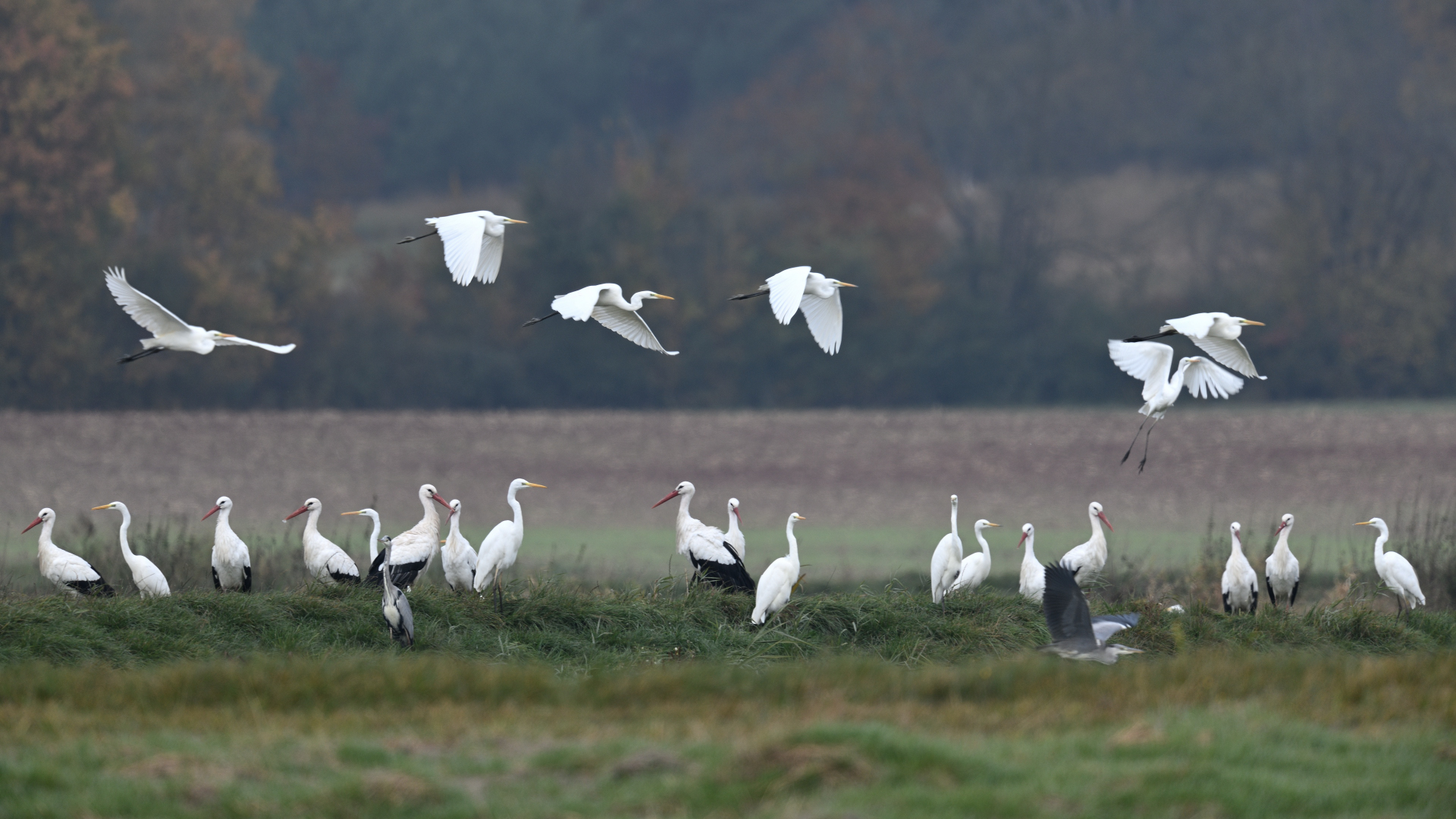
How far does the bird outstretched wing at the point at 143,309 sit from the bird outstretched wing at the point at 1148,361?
20.8 feet

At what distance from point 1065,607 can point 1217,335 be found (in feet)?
9.53

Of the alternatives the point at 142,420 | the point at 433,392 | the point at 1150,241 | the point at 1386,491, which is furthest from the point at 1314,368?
the point at 142,420

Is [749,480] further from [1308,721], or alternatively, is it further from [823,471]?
[1308,721]

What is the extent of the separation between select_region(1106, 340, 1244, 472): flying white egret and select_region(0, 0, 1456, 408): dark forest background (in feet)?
106

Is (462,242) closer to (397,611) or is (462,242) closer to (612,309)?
(612,309)

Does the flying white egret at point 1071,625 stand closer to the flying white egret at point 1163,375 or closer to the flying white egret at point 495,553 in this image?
the flying white egret at point 1163,375

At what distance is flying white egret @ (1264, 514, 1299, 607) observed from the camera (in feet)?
43.5

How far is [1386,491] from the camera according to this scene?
88.7 feet

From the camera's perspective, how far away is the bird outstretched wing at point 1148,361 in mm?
11828

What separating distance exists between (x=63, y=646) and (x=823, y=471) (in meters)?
22.4

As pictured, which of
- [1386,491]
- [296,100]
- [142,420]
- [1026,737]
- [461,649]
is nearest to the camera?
[1026,737]

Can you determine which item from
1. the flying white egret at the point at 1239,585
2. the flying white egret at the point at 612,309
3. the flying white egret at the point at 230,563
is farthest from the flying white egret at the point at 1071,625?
the flying white egret at the point at 230,563

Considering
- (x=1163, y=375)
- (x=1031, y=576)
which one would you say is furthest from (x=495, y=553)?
(x=1163, y=375)

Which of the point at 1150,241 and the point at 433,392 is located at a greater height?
the point at 1150,241
